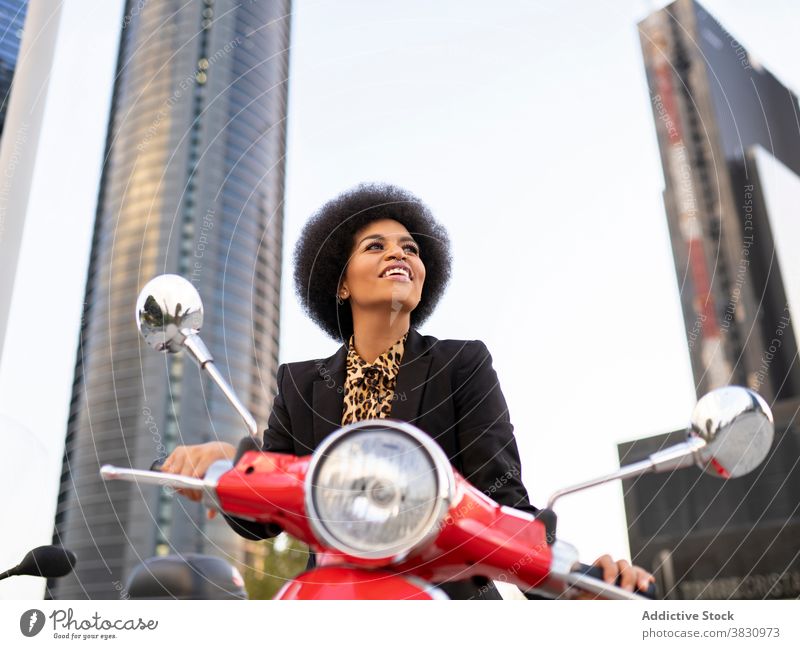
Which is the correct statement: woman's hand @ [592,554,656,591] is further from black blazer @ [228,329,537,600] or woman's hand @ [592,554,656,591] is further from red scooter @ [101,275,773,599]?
black blazer @ [228,329,537,600]

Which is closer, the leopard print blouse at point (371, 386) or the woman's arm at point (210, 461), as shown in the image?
the woman's arm at point (210, 461)

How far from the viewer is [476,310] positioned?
1471 millimetres

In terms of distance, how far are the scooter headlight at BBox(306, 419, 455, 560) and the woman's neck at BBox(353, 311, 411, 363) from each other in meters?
0.66

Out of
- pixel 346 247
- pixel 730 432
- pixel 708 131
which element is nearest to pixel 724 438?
pixel 730 432

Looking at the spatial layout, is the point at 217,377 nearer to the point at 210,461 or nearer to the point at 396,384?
the point at 210,461

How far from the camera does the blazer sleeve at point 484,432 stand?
43.1 inches

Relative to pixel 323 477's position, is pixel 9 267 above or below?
above

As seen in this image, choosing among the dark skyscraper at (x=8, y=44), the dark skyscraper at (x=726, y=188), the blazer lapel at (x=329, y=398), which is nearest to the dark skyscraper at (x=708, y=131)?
the dark skyscraper at (x=726, y=188)

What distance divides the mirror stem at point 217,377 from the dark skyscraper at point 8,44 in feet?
6.32

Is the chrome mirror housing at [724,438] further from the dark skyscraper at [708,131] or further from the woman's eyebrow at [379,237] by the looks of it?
the dark skyscraper at [708,131]

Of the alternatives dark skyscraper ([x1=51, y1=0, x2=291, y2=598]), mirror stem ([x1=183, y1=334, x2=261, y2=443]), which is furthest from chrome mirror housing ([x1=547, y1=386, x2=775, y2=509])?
dark skyscraper ([x1=51, y1=0, x2=291, y2=598])

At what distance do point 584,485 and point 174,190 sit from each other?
1979mm
